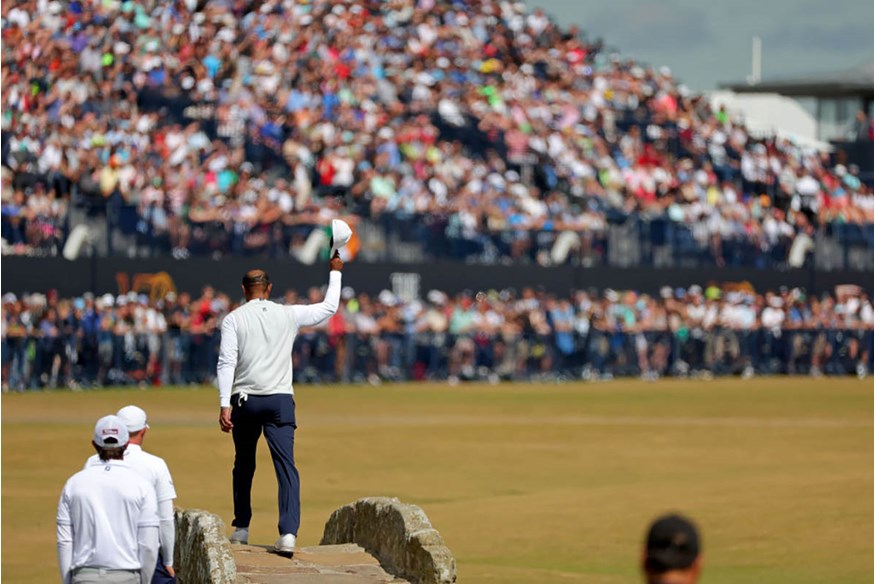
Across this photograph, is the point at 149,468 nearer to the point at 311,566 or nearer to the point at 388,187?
the point at 311,566

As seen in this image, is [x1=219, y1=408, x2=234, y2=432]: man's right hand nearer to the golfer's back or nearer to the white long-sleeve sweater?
the white long-sleeve sweater

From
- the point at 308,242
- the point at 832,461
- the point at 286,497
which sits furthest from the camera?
the point at 308,242

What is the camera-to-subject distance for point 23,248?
3275cm

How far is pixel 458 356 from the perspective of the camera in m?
36.7

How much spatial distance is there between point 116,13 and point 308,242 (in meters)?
6.42

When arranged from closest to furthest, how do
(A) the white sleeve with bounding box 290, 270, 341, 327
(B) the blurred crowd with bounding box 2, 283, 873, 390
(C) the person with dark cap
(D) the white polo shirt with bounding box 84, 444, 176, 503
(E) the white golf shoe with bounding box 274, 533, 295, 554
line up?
(C) the person with dark cap, (D) the white polo shirt with bounding box 84, 444, 176, 503, (E) the white golf shoe with bounding box 274, 533, 295, 554, (A) the white sleeve with bounding box 290, 270, 341, 327, (B) the blurred crowd with bounding box 2, 283, 873, 390

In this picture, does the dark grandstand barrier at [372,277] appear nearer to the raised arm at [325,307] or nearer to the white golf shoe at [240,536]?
the white golf shoe at [240,536]

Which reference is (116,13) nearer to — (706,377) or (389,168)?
(389,168)

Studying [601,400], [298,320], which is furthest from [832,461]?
[298,320]

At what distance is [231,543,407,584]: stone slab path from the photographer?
32.0 ft

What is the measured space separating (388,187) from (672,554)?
32515mm

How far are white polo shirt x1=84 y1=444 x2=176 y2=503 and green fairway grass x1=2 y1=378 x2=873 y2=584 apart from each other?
6.44m

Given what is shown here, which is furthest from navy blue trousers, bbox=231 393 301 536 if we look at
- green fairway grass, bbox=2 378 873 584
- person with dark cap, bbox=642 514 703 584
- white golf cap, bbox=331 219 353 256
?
person with dark cap, bbox=642 514 703 584

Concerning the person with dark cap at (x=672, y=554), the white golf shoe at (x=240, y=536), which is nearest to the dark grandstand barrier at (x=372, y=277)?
the white golf shoe at (x=240, y=536)
